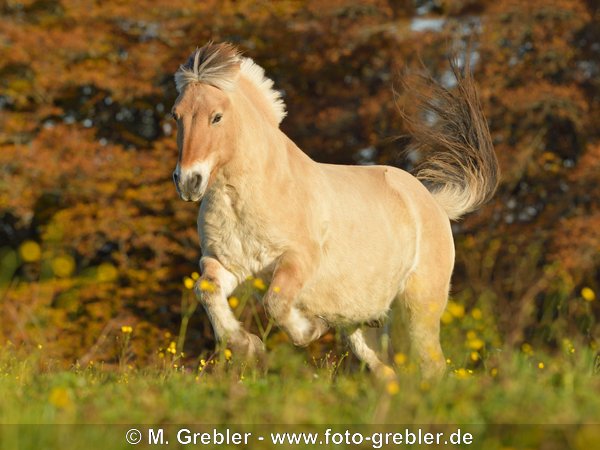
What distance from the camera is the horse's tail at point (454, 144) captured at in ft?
27.5

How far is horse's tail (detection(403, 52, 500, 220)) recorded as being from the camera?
27.5 ft

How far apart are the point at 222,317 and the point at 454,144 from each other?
149 inches

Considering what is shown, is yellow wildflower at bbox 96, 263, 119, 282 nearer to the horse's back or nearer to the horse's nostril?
the horse's back

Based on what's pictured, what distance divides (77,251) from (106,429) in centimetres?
1273

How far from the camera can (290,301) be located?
5594mm

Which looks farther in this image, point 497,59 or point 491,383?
point 497,59

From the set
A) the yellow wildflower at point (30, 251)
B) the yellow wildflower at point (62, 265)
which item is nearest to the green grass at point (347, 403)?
the yellow wildflower at point (30, 251)

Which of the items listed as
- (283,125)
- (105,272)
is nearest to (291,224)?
(105,272)

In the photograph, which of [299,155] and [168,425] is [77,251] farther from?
[168,425]

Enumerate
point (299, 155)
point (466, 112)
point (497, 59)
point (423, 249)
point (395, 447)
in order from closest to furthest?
point (395, 447) → point (299, 155) → point (423, 249) → point (466, 112) → point (497, 59)

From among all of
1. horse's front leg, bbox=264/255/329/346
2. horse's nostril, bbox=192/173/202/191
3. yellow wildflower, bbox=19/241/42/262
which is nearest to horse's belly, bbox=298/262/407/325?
horse's front leg, bbox=264/255/329/346

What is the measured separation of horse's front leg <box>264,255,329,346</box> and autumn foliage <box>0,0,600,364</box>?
27.0 ft

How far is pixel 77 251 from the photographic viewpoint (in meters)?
15.6

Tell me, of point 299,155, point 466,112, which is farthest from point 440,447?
point 466,112
